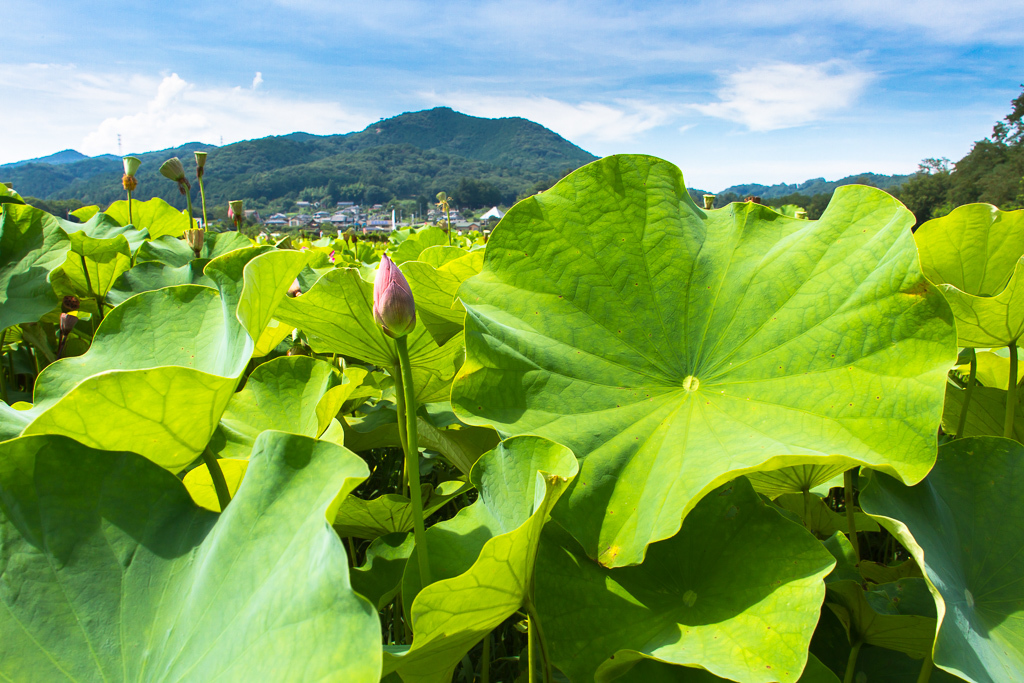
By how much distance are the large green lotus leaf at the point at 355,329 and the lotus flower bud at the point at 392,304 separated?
129 mm

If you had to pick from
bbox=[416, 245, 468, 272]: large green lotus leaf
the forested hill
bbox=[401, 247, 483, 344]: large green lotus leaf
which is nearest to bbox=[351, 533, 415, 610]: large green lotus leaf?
bbox=[401, 247, 483, 344]: large green lotus leaf

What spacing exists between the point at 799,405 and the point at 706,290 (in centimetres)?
22

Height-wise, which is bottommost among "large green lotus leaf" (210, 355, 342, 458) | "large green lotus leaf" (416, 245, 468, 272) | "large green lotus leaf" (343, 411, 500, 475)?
"large green lotus leaf" (343, 411, 500, 475)

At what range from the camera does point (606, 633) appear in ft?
2.01

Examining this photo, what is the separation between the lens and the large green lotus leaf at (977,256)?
34.2 inches

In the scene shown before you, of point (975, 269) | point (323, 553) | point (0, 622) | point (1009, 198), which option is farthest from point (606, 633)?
point (1009, 198)

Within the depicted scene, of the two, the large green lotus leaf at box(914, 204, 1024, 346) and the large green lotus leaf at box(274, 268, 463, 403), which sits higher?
the large green lotus leaf at box(914, 204, 1024, 346)

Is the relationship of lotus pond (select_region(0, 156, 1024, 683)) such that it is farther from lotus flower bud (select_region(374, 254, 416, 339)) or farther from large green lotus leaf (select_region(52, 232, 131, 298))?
large green lotus leaf (select_region(52, 232, 131, 298))

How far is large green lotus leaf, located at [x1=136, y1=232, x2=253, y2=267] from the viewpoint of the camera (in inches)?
70.1

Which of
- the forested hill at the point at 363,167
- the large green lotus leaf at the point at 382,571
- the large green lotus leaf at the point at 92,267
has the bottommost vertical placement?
the large green lotus leaf at the point at 382,571

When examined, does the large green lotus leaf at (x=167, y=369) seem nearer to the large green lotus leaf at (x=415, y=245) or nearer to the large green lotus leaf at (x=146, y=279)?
the large green lotus leaf at (x=146, y=279)

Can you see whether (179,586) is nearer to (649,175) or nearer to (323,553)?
(323,553)

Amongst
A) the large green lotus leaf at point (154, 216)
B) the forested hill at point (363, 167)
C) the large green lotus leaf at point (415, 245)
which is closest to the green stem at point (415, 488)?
the large green lotus leaf at point (415, 245)

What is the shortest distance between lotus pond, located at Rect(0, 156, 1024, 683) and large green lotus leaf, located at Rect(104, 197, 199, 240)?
192cm
